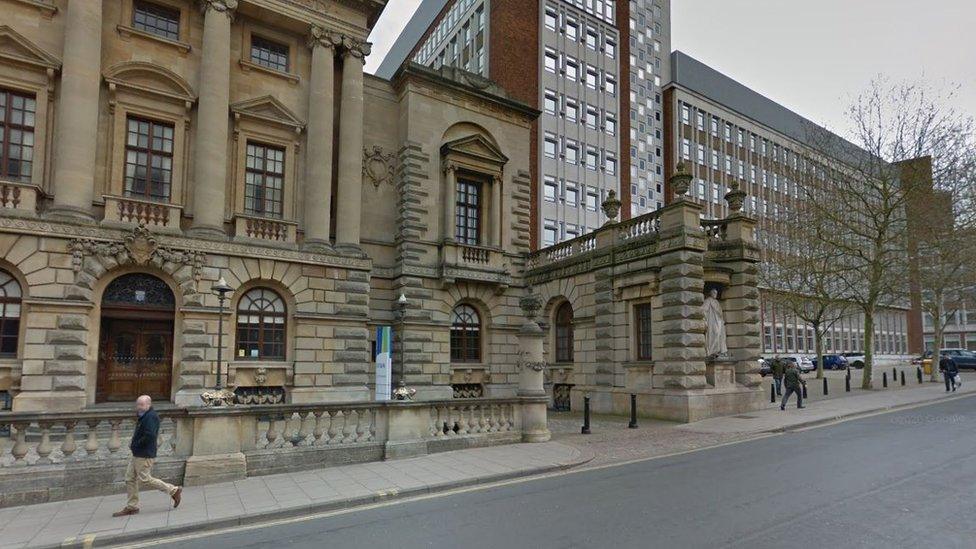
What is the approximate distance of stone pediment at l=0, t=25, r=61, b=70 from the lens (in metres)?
16.4

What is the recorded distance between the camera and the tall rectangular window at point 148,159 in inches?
721

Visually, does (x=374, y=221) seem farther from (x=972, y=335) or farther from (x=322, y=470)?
(x=972, y=335)

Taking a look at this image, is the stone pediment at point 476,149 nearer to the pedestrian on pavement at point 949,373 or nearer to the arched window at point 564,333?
the arched window at point 564,333

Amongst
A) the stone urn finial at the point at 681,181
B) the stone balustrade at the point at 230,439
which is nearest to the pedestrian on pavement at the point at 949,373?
the stone urn finial at the point at 681,181

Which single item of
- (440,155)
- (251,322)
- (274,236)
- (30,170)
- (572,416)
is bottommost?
(572,416)

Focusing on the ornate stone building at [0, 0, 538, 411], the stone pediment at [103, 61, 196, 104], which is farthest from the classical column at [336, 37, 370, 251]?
the stone pediment at [103, 61, 196, 104]

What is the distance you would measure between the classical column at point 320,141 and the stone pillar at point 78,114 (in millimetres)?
6678

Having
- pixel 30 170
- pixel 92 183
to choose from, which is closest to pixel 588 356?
pixel 92 183

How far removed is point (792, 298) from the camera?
33.9 m

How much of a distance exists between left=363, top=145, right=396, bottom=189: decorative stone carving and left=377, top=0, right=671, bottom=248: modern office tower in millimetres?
20097

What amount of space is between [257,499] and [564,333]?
57.0 feet

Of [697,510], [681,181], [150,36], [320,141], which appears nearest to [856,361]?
[681,181]

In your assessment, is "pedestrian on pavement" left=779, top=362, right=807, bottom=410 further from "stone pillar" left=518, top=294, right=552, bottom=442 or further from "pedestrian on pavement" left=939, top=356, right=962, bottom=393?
"pedestrian on pavement" left=939, top=356, right=962, bottom=393

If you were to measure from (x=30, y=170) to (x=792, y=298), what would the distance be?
3734cm
